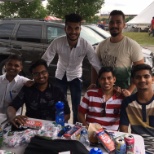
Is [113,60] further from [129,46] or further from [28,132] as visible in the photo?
[28,132]

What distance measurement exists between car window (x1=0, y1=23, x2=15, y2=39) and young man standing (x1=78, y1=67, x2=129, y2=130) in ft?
14.8

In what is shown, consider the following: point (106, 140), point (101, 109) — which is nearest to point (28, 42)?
point (101, 109)

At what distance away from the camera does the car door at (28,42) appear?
6043 mm

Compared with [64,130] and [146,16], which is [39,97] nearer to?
[64,130]

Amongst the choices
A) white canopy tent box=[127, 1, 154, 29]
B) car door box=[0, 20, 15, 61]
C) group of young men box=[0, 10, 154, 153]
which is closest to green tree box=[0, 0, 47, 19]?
car door box=[0, 20, 15, 61]

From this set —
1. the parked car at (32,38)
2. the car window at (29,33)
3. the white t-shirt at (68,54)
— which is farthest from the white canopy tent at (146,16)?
the car window at (29,33)

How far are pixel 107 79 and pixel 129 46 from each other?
53 centimetres

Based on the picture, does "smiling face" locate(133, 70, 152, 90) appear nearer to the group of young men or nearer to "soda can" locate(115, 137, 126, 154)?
the group of young men

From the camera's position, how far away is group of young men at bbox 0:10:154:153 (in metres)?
2.32

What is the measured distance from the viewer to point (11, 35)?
252 inches

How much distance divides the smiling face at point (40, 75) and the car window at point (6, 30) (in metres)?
4.17

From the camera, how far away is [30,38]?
6.18m

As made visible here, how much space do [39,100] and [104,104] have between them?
0.68 m

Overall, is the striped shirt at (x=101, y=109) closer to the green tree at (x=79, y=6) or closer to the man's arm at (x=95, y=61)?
the man's arm at (x=95, y=61)
